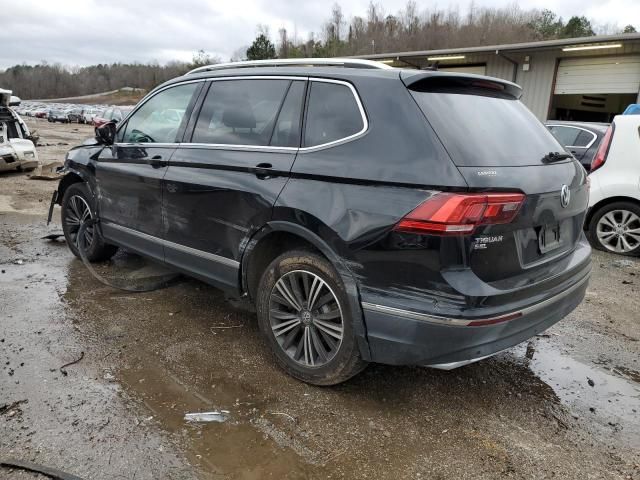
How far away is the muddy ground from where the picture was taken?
7.77 feet

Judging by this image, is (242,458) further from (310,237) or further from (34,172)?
(34,172)

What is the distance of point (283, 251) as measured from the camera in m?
3.13

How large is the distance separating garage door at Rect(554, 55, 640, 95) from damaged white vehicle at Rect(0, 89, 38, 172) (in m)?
15.8

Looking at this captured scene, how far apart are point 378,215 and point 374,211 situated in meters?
0.03

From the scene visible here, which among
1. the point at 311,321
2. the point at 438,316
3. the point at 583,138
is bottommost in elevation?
the point at 311,321

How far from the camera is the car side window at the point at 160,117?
3.92 meters

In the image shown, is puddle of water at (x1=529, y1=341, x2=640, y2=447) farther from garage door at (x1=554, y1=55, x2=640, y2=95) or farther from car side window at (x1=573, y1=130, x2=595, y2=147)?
garage door at (x1=554, y1=55, x2=640, y2=95)

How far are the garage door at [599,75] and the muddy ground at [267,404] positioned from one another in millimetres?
13754

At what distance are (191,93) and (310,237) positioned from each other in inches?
73.2

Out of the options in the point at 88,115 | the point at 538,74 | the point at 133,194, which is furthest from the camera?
the point at 88,115

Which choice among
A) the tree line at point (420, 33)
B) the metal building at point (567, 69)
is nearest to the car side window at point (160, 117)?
the metal building at point (567, 69)

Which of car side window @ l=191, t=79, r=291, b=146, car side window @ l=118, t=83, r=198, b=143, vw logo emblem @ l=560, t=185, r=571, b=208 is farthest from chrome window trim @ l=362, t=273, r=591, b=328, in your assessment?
car side window @ l=118, t=83, r=198, b=143

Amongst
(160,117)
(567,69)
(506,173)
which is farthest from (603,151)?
(567,69)

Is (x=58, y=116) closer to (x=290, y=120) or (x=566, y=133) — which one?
(x=566, y=133)
